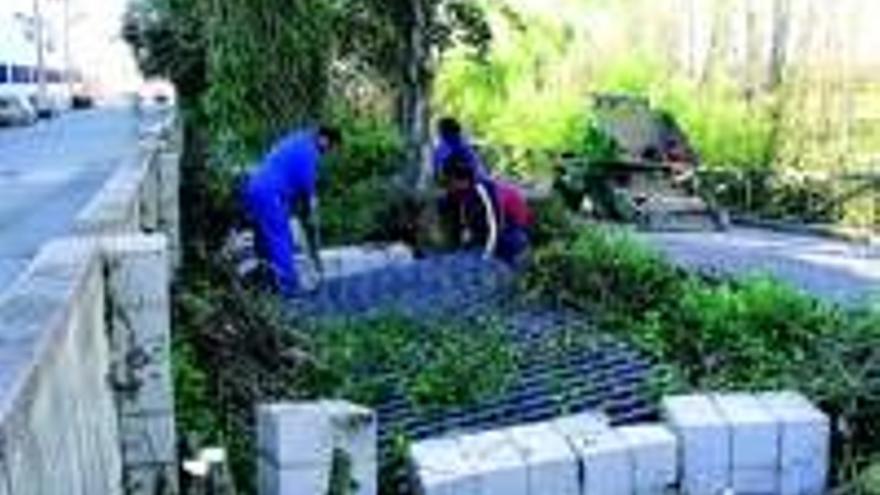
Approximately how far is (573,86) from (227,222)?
15.8 meters

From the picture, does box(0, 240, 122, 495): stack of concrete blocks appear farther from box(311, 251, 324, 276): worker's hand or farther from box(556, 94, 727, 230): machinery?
box(556, 94, 727, 230): machinery

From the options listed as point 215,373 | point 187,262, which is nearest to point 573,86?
point 187,262

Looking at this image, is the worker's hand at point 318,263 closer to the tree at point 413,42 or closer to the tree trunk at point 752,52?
the tree at point 413,42

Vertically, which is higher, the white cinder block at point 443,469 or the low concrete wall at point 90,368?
the low concrete wall at point 90,368

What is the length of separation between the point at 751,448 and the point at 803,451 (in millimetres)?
247

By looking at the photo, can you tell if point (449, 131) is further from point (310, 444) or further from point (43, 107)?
point (43, 107)

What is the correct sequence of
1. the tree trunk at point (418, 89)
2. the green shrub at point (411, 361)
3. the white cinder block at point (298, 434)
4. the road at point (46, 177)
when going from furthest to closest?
the road at point (46, 177)
the tree trunk at point (418, 89)
the green shrub at point (411, 361)
the white cinder block at point (298, 434)

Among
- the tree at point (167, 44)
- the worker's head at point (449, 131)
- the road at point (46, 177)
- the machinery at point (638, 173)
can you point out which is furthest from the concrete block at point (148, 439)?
the tree at point (167, 44)

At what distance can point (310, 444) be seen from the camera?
752 centimetres

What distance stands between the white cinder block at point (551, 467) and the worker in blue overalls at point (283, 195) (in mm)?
4823

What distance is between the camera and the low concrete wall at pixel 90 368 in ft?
12.2

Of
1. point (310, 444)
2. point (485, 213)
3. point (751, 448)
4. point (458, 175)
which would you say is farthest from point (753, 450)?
point (458, 175)

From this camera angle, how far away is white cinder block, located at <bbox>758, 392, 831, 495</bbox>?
8.33 m

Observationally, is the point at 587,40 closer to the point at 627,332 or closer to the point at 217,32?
the point at 217,32
